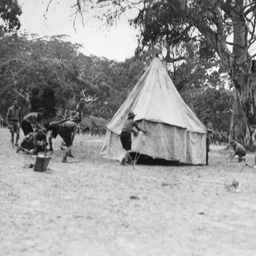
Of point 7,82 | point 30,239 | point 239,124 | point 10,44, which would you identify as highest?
point 10,44

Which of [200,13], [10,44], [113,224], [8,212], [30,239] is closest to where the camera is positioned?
[30,239]

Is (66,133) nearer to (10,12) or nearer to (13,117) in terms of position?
(13,117)

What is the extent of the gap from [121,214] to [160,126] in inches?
249

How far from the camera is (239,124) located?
18250 mm

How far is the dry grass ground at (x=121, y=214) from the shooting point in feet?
12.6

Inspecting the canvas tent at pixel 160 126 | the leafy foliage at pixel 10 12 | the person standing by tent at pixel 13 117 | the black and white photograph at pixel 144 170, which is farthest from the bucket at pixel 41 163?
the leafy foliage at pixel 10 12

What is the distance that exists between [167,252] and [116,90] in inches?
1459

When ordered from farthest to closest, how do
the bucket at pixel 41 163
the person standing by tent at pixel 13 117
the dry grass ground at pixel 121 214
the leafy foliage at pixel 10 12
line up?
the leafy foliage at pixel 10 12, the person standing by tent at pixel 13 117, the bucket at pixel 41 163, the dry grass ground at pixel 121 214

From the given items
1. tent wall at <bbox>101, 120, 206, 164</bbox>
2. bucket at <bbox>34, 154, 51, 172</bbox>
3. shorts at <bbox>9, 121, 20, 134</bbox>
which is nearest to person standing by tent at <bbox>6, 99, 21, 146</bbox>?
shorts at <bbox>9, 121, 20, 134</bbox>

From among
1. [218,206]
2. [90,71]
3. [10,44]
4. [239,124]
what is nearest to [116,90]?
[90,71]

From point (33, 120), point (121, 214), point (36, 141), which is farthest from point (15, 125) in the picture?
point (121, 214)

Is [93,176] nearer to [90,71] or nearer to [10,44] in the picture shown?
[10,44]

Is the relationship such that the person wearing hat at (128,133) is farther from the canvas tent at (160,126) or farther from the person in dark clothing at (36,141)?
the person in dark clothing at (36,141)

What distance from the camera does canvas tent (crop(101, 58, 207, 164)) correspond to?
11.2 meters
